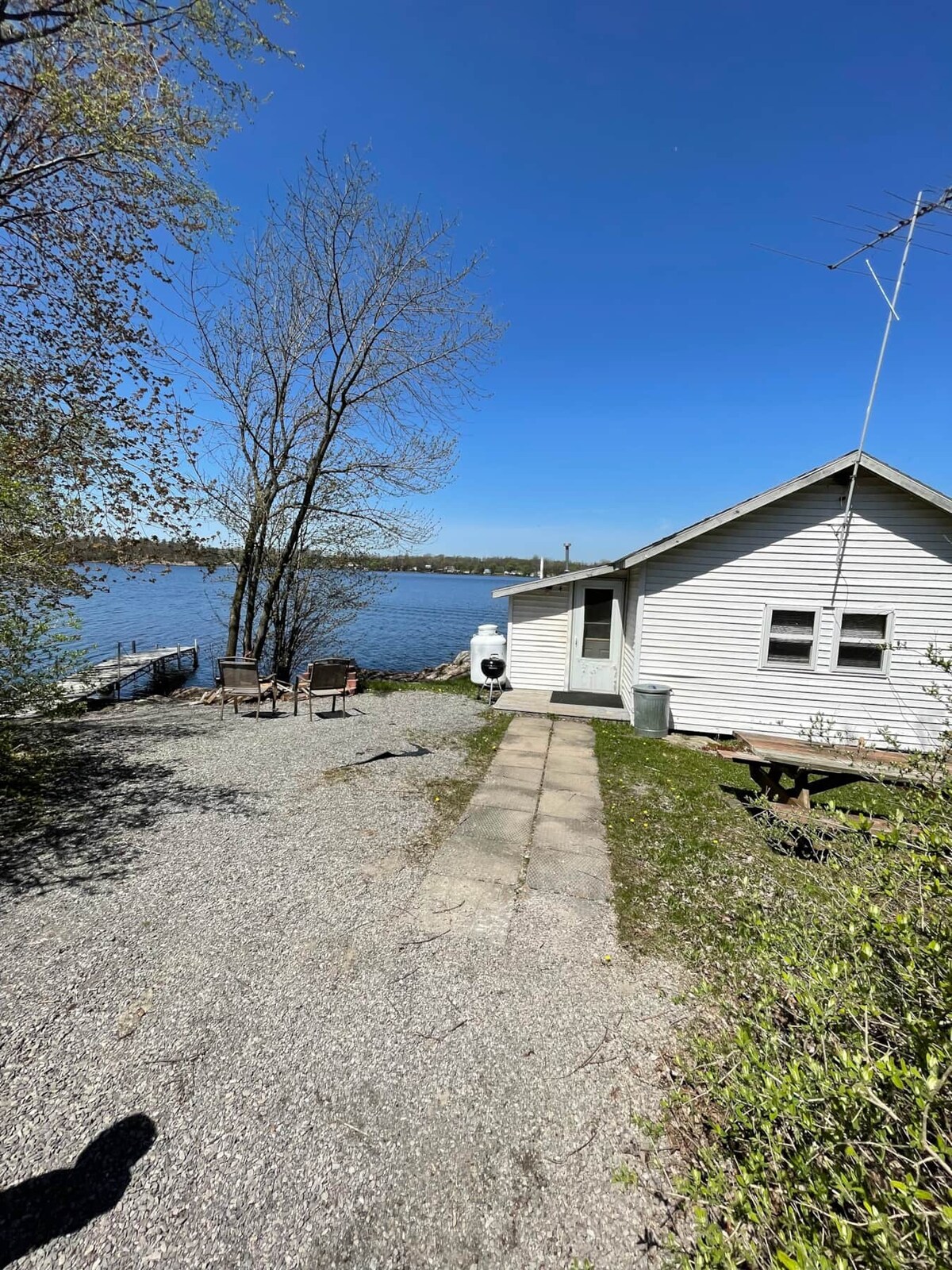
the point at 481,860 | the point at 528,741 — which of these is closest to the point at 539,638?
the point at 528,741

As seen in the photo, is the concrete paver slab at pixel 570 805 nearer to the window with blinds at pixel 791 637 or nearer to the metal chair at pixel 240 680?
the window with blinds at pixel 791 637

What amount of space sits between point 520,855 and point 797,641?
6866 mm

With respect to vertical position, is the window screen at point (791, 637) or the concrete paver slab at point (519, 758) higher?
the window screen at point (791, 637)

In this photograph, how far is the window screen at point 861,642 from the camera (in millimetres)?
8375

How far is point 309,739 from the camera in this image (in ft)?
25.3

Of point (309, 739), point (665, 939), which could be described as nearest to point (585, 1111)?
point (665, 939)

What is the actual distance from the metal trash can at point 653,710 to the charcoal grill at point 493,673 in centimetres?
313

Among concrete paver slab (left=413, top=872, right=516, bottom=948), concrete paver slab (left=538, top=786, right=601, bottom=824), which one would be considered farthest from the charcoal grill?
concrete paver slab (left=413, top=872, right=516, bottom=948)

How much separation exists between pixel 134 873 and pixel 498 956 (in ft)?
9.77

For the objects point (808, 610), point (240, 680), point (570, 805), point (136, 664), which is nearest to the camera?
point (570, 805)

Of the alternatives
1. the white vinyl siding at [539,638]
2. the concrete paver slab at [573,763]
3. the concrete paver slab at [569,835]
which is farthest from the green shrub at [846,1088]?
the white vinyl siding at [539,638]

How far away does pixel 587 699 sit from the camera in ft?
35.8

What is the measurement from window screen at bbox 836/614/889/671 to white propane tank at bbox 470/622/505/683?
21.6 feet

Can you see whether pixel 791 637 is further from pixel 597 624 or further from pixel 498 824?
pixel 498 824
